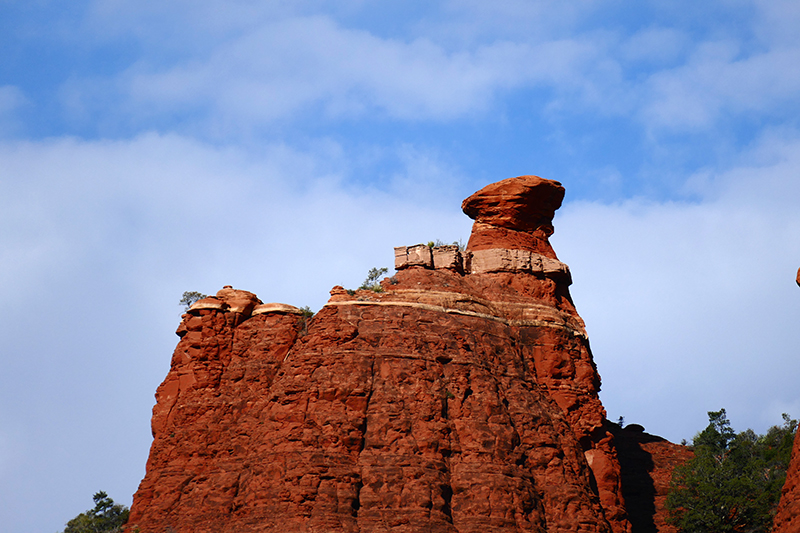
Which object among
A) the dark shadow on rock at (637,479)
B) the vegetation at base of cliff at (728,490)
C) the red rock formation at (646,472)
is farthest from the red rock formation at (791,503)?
the dark shadow on rock at (637,479)

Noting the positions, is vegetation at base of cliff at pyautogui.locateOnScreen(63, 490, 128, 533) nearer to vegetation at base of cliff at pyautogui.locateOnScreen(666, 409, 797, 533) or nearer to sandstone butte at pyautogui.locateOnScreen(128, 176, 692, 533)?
sandstone butte at pyautogui.locateOnScreen(128, 176, 692, 533)

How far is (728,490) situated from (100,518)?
113 ft

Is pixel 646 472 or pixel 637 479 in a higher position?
pixel 646 472

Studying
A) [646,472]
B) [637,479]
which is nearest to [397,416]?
[637,479]

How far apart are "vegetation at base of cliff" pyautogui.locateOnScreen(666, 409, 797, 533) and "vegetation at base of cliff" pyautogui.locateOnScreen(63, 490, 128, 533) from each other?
2992 centimetres

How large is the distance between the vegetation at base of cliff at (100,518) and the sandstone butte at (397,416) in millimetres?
17018

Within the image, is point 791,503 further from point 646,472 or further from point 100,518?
point 100,518

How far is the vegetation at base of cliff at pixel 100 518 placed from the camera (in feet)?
168

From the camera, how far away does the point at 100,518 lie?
53000mm

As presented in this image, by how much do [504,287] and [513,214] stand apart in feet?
15.7

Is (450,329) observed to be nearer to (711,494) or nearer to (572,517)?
(572,517)

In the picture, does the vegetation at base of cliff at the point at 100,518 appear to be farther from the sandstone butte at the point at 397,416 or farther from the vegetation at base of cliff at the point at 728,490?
the vegetation at base of cliff at the point at 728,490

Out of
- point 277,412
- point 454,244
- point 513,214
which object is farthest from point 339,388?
point 513,214

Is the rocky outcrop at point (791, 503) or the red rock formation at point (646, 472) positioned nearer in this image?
the rocky outcrop at point (791, 503)
